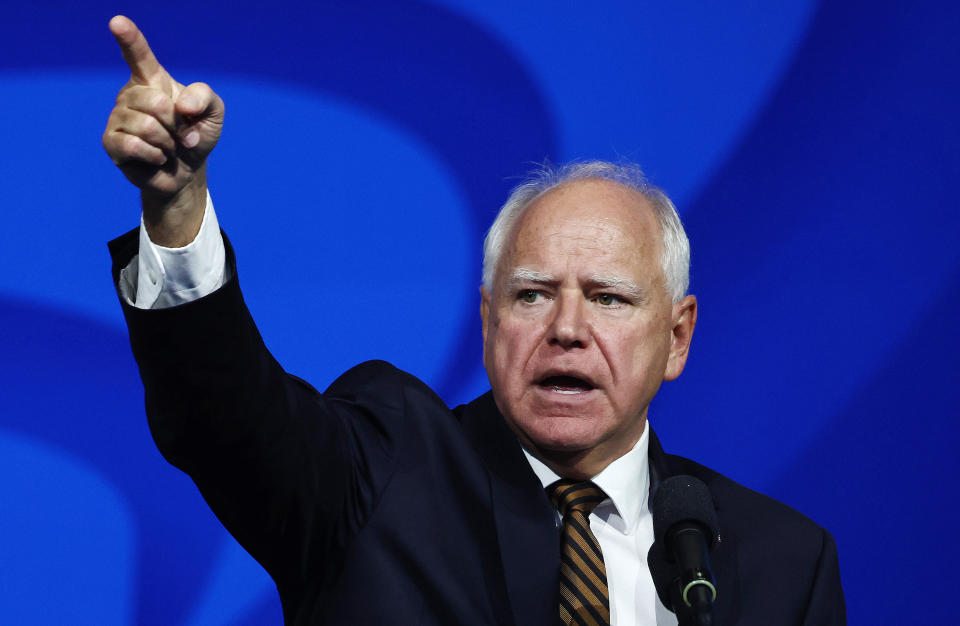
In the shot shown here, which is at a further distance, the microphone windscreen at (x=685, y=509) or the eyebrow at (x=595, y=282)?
the eyebrow at (x=595, y=282)

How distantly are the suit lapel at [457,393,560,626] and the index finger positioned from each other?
2.49 feet

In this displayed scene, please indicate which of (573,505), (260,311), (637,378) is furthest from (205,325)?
(260,311)

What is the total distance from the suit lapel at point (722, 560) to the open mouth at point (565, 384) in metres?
0.25

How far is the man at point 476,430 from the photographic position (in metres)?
1.14

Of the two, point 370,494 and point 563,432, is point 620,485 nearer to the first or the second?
point 563,432

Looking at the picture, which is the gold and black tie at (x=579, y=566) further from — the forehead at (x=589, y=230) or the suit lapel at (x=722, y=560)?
the forehead at (x=589, y=230)

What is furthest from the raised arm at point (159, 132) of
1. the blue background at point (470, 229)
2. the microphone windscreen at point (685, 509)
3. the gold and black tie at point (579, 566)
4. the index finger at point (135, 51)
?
the blue background at point (470, 229)

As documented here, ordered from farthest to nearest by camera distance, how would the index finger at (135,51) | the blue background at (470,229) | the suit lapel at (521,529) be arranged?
the blue background at (470,229) < the suit lapel at (521,529) < the index finger at (135,51)

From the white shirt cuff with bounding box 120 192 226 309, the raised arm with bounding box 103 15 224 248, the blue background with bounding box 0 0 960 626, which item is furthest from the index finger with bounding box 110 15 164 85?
the blue background with bounding box 0 0 960 626

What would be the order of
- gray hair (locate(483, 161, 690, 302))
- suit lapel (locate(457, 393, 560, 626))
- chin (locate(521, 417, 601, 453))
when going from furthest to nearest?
gray hair (locate(483, 161, 690, 302)) < chin (locate(521, 417, 601, 453)) < suit lapel (locate(457, 393, 560, 626))

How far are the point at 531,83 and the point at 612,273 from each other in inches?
36.2

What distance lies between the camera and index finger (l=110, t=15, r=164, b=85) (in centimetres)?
99

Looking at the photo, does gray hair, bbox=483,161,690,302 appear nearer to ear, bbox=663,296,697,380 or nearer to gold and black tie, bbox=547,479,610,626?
ear, bbox=663,296,697,380

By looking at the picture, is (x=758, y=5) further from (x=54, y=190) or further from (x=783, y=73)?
(x=54, y=190)
